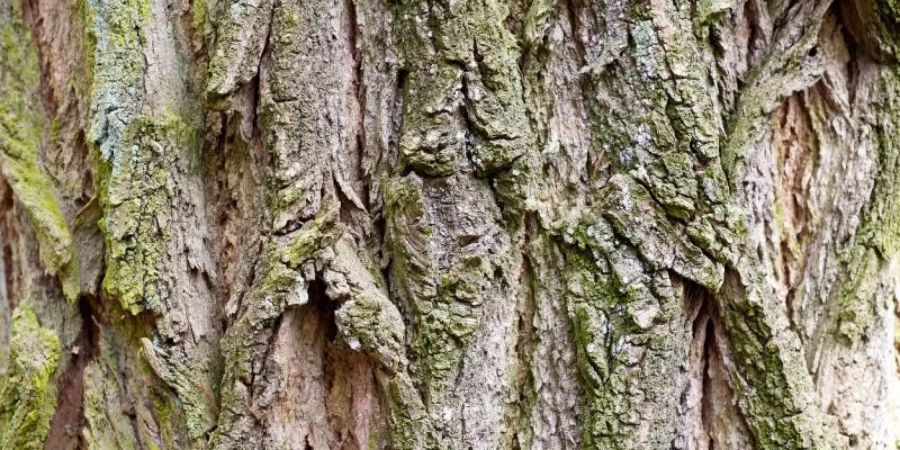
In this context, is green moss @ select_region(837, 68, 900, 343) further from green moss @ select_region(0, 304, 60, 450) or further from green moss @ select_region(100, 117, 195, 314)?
green moss @ select_region(0, 304, 60, 450)

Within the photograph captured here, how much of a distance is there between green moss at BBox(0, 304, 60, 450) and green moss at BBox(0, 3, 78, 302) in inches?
3.9

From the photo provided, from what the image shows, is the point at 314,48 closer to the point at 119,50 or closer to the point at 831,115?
the point at 119,50

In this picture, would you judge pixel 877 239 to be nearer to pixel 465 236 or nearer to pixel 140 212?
pixel 465 236

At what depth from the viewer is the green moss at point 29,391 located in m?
1.24

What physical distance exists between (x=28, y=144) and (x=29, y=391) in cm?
46

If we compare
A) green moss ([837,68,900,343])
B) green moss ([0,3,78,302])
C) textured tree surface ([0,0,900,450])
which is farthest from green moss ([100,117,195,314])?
green moss ([837,68,900,343])

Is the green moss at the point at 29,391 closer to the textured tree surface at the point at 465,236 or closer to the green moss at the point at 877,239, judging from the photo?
the textured tree surface at the point at 465,236

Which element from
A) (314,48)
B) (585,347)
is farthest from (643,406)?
(314,48)

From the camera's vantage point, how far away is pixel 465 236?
114cm

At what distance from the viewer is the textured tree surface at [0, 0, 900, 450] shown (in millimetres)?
1126

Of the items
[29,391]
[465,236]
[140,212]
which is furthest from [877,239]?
[29,391]

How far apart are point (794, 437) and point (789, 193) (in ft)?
1.38

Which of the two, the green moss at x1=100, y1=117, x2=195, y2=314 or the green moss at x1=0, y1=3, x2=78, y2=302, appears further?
the green moss at x1=0, y1=3, x2=78, y2=302

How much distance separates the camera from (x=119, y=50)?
4.01ft
